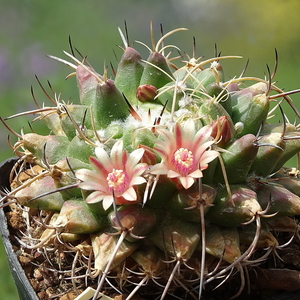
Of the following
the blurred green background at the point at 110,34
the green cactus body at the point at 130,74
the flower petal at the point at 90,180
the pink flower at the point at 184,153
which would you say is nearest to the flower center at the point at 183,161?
the pink flower at the point at 184,153

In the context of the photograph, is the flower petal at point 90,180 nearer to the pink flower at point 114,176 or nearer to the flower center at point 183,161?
the pink flower at point 114,176

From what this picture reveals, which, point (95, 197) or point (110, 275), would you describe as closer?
point (95, 197)

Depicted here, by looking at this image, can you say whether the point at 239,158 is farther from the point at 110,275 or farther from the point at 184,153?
the point at 110,275

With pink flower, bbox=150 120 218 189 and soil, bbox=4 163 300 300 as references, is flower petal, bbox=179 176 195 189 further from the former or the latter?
soil, bbox=4 163 300 300

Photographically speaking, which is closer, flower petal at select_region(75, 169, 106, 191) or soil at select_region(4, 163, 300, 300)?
flower petal at select_region(75, 169, 106, 191)

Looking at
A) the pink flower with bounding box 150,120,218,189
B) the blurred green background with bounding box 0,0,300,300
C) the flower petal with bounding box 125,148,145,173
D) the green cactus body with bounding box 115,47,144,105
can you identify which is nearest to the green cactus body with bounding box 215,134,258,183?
the pink flower with bounding box 150,120,218,189

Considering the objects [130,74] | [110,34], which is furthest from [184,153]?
[110,34]
